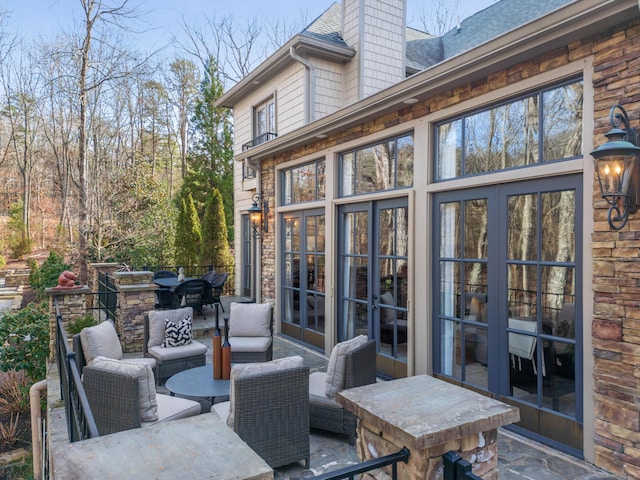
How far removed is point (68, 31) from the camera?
11.5m

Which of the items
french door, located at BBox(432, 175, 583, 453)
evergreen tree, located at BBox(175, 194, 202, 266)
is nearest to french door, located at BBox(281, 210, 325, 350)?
french door, located at BBox(432, 175, 583, 453)

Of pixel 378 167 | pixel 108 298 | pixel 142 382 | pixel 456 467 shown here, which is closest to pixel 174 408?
pixel 142 382

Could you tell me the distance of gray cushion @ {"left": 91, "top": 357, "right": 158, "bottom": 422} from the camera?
126 inches

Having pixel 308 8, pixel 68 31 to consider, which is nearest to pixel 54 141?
pixel 68 31

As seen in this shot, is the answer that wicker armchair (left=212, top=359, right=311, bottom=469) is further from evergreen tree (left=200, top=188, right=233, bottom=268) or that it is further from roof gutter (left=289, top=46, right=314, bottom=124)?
evergreen tree (left=200, top=188, right=233, bottom=268)

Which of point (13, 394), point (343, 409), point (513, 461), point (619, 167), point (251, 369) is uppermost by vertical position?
point (619, 167)

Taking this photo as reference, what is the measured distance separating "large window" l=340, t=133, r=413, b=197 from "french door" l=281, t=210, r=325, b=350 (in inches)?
32.7

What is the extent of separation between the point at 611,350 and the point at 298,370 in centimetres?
222

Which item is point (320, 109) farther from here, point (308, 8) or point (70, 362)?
point (308, 8)

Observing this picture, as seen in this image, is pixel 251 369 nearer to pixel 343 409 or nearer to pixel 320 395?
pixel 320 395

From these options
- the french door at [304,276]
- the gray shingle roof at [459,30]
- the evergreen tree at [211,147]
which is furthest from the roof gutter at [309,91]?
the evergreen tree at [211,147]

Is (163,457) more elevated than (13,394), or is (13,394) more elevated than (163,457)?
(163,457)

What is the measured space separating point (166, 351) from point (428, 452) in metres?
4.28

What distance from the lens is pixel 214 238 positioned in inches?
538
